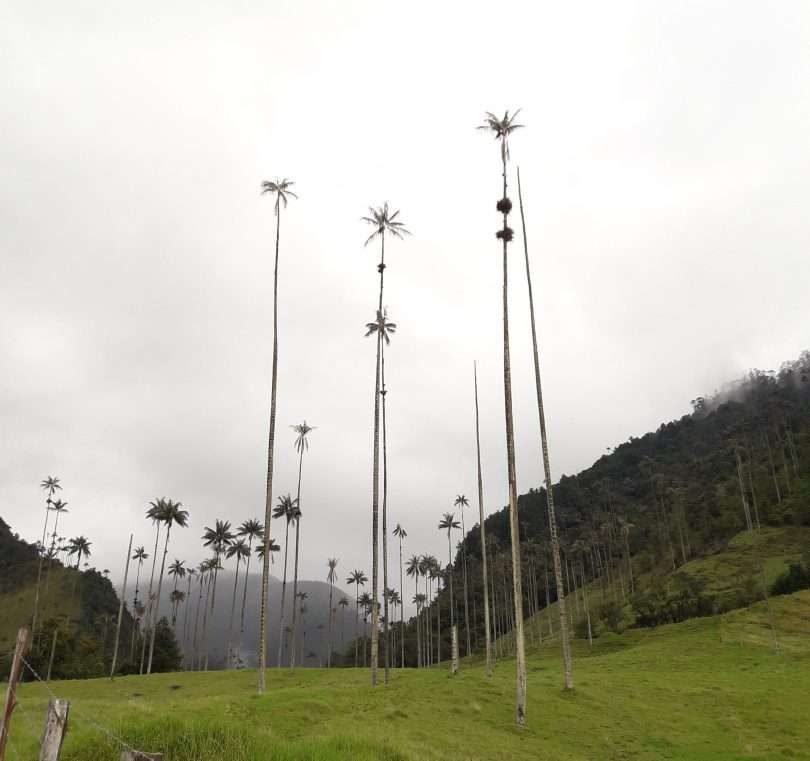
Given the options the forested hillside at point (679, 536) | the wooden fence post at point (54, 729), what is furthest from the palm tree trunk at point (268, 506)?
the forested hillside at point (679, 536)

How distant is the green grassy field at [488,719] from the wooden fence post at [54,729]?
5741mm

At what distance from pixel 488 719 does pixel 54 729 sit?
87.0ft

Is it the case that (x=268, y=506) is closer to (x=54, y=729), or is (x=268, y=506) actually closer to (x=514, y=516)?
(x=514, y=516)

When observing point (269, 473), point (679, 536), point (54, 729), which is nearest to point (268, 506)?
point (269, 473)

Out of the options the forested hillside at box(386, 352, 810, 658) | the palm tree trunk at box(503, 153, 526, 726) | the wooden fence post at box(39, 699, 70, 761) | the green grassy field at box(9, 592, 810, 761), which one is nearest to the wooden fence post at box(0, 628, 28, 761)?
the wooden fence post at box(39, 699, 70, 761)

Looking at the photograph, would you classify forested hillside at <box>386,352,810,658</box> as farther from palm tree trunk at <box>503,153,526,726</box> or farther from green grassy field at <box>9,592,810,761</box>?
palm tree trunk at <box>503,153,526,726</box>

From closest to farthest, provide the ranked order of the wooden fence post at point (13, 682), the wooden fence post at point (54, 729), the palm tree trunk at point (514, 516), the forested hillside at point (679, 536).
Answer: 1. the wooden fence post at point (13, 682)
2. the wooden fence post at point (54, 729)
3. the palm tree trunk at point (514, 516)
4. the forested hillside at point (679, 536)

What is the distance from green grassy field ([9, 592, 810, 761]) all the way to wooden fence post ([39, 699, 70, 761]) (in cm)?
574

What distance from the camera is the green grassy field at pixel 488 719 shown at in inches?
779

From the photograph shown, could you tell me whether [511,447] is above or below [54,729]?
above

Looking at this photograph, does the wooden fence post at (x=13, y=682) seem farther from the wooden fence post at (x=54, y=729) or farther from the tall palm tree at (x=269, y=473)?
the tall palm tree at (x=269, y=473)

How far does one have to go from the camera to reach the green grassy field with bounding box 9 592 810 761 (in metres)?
19.8

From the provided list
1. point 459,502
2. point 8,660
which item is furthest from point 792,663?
point 8,660

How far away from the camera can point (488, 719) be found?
106 feet
